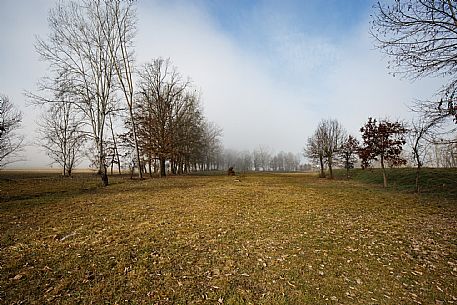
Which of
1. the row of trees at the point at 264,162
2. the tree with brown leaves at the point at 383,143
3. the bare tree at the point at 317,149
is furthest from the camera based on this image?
the row of trees at the point at 264,162

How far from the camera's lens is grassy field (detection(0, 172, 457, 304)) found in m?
4.21

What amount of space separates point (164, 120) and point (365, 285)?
3005 cm

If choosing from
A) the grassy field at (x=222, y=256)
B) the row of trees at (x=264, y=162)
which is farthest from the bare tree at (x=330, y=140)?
the row of trees at (x=264, y=162)

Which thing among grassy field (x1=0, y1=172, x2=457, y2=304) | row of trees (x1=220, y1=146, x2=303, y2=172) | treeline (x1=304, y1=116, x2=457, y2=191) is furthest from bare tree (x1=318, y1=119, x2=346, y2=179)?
row of trees (x1=220, y1=146, x2=303, y2=172)

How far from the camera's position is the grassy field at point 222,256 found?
4.21 meters

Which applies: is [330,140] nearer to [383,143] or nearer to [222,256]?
[383,143]

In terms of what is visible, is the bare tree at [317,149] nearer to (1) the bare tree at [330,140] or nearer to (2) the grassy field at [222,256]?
(1) the bare tree at [330,140]

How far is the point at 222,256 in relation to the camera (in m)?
5.66

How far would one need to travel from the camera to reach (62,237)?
6.45m

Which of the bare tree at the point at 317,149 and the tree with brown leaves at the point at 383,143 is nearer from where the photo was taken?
the tree with brown leaves at the point at 383,143

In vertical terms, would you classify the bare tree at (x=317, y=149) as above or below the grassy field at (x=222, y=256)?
above

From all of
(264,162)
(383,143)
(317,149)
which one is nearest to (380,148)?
(383,143)

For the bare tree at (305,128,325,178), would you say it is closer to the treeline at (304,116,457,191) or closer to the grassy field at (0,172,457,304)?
the treeline at (304,116,457,191)

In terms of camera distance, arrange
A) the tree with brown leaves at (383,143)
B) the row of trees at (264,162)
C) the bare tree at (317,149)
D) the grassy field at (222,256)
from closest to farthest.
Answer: the grassy field at (222,256), the tree with brown leaves at (383,143), the bare tree at (317,149), the row of trees at (264,162)
